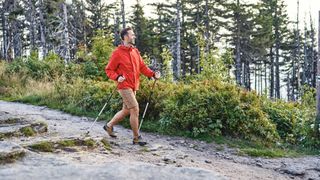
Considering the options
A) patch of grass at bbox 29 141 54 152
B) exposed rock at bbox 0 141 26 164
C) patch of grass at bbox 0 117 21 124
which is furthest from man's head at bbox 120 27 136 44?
patch of grass at bbox 0 117 21 124

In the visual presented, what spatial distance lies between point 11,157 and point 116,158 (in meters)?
1.47

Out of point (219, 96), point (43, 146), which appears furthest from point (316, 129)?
point (43, 146)

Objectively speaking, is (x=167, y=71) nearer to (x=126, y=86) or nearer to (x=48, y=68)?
(x=48, y=68)

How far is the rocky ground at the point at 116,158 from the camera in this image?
452 centimetres

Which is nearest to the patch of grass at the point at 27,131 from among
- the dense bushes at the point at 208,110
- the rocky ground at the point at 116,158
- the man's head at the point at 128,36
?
the rocky ground at the point at 116,158

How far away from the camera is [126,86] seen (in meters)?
6.90

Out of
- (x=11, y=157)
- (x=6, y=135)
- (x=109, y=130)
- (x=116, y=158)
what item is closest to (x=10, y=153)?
(x=11, y=157)

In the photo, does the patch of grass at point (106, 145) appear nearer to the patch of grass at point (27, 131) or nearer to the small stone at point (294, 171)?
the patch of grass at point (27, 131)

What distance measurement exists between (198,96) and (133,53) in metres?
2.38

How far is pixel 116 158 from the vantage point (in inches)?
225

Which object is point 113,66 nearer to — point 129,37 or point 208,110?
point 129,37

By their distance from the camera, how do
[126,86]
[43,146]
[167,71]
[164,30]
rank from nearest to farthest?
[43,146] → [126,86] → [167,71] → [164,30]

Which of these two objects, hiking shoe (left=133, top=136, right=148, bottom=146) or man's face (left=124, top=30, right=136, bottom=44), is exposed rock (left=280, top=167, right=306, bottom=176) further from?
man's face (left=124, top=30, right=136, bottom=44)

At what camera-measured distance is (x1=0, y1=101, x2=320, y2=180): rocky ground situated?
4.52 meters
